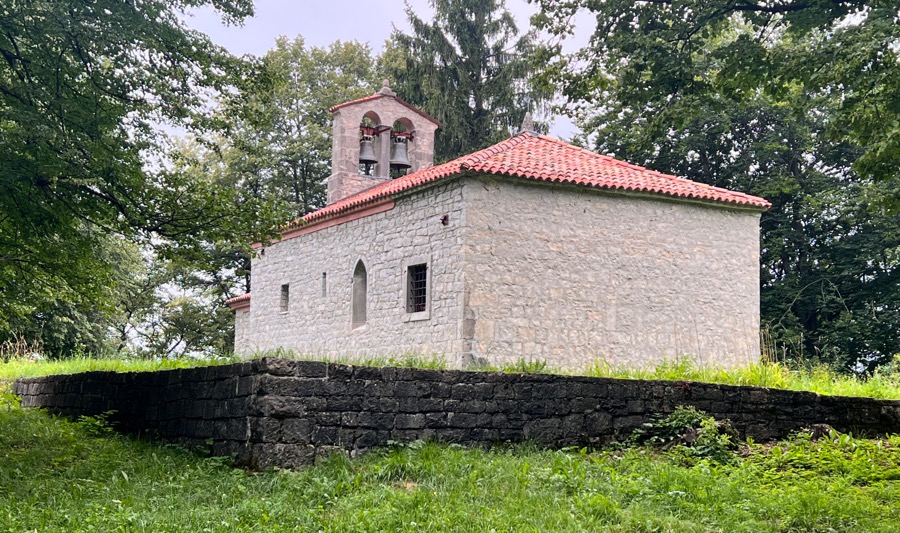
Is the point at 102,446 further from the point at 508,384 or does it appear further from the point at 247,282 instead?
the point at 247,282

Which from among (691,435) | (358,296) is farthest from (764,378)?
(358,296)

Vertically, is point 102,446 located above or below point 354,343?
below

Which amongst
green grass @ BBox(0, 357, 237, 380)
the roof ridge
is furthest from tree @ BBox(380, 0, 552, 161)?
green grass @ BBox(0, 357, 237, 380)

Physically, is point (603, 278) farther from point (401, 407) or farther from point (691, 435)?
point (401, 407)

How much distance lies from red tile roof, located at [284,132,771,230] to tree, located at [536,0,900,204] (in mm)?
3480

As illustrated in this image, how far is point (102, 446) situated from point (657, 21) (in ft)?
26.3

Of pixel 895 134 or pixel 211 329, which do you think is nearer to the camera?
pixel 895 134

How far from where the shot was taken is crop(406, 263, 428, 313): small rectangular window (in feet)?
56.2

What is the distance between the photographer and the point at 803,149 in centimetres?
2775

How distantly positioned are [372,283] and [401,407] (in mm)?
9045

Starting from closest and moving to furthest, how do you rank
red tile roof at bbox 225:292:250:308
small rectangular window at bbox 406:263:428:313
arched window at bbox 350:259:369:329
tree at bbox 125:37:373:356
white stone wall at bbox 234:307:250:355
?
small rectangular window at bbox 406:263:428:313
arched window at bbox 350:259:369:329
white stone wall at bbox 234:307:250:355
red tile roof at bbox 225:292:250:308
tree at bbox 125:37:373:356

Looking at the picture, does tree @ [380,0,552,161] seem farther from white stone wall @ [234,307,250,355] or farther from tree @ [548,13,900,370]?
white stone wall @ [234,307,250,355]

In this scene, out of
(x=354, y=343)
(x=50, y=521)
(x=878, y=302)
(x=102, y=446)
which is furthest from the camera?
(x=878, y=302)

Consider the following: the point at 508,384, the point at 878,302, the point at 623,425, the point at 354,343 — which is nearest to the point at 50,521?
the point at 508,384
